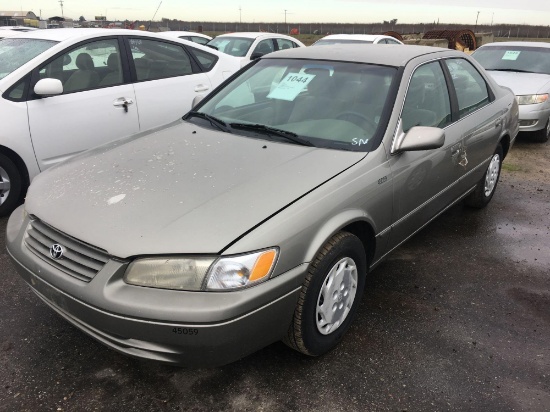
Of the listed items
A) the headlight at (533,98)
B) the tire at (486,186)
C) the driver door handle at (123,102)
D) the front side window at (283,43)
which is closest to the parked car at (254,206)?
the tire at (486,186)

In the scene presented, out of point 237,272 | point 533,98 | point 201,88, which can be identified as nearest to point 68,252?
point 237,272

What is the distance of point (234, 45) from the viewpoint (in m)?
10.4

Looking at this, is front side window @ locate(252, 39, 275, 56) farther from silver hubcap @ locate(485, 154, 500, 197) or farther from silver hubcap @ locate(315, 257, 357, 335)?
silver hubcap @ locate(315, 257, 357, 335)

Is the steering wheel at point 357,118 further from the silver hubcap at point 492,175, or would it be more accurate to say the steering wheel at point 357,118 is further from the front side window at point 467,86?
the silver hubcap at point 492,175

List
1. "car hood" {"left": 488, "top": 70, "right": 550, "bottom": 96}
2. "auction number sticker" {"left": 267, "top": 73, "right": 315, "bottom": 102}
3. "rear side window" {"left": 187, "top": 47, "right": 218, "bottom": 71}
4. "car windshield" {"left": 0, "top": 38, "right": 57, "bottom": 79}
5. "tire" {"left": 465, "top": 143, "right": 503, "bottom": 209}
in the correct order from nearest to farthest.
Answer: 1. "auction number sticker" {"left": 267, "top": 73, "right": 315, "bottom": 102}
2. "car windshield" {"left": 0, "top": 38, "right": 57, "bottom": 79}
3. "tire" {"left": 465, "top": 143, "right": 503, "bottom": 209}
4. "rear side window" {"left": 187, "top": 47, "right": 218, "bottom": 71}
5. "car hood" {"left": 488, "top": 70, "right": 550, "bottom": 96}

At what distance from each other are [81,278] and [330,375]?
1.30 metres

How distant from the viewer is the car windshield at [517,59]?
7.78 meters

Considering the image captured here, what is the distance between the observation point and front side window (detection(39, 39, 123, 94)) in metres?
4.27

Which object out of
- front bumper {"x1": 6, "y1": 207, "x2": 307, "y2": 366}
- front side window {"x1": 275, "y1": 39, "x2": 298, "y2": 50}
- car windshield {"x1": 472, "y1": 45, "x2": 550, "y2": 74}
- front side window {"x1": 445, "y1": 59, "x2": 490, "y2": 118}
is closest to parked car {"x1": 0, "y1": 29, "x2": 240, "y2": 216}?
Result: front bumper {"x1": 6, "y1": 207, "x2": 307, "y2": 366}

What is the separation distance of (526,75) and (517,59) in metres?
0.62

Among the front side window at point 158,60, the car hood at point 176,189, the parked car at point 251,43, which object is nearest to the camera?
the car hood at point 176,189

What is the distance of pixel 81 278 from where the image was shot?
2080mm

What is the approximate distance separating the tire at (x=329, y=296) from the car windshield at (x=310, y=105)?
640 mm

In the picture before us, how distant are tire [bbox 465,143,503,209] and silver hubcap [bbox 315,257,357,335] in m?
2.37
